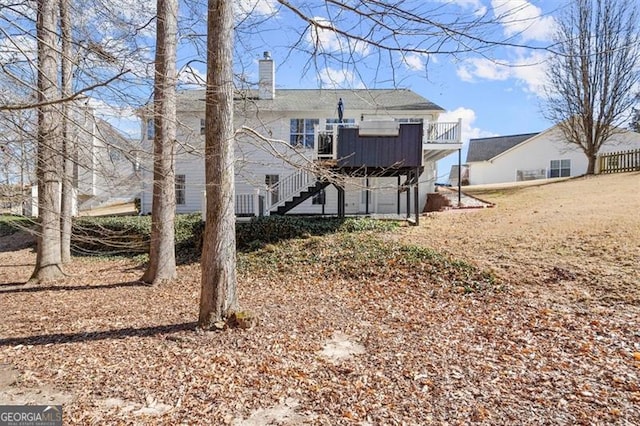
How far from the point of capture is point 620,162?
823 inches

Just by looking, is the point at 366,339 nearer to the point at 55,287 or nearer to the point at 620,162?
the point at 55,287

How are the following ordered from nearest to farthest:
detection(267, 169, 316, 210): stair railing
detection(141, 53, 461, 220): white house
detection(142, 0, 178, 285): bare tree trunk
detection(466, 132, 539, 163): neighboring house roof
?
detection(142, 0, 178, 285): bare tree trunk < detection(141, 53, 461, 220): white house < detection(267, 169, 316, 210): stair railing < detection(466, 132, 539, 163): neighboring house roof

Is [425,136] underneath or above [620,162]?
above

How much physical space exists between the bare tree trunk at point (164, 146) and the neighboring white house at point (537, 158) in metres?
25.3

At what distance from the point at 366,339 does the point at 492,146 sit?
1405 inches

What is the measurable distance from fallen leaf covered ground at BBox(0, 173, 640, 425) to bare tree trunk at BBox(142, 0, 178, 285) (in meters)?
0.65

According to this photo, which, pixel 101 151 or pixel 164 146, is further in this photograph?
pixel 164 146

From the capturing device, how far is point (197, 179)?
58.8 feet

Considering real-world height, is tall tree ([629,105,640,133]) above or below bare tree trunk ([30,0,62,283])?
above

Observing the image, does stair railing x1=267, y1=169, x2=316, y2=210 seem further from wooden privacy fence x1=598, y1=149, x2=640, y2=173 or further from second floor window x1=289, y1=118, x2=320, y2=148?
wooden privacy fence x1=598, y1=149, x2=640, y2=173

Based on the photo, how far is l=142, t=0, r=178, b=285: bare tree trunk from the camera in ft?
15.9

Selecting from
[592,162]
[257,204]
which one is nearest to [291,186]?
[257,204]

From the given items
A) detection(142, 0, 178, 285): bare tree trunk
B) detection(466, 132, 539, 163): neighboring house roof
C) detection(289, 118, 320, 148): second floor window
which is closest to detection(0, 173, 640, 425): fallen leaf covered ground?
detection(142, 0, 178, 285): bare tree trunk

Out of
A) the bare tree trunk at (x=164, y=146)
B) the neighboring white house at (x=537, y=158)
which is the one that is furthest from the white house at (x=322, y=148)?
the neighboring white house at (x=537, y=158)
